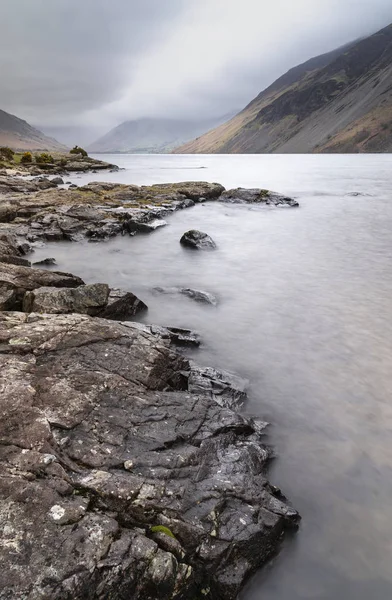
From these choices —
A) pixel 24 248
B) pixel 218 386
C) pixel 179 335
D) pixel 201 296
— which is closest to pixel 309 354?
pixel 218 386

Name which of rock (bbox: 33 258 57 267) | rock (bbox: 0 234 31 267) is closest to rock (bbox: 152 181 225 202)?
rock (bbox: 33 258 57 267)

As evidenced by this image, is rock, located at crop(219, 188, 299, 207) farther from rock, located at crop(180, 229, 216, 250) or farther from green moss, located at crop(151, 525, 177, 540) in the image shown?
green moss, located at crop(151, 525, 177, 540)

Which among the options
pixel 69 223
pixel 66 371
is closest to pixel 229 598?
pixel 66 371

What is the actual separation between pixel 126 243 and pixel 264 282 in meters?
11.2

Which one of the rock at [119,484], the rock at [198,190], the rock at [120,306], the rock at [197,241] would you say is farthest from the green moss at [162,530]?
the rock at [198,190]

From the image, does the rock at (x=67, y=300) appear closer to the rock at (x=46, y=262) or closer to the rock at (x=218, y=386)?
the rock at (x=218, y=386)

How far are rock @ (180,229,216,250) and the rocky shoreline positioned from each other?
50.5ft

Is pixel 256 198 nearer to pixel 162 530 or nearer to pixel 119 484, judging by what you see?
pixel 119 484

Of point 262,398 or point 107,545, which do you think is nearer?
point 107,545

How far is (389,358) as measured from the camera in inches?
403

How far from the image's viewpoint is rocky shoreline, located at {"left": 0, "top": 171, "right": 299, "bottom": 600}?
401cm

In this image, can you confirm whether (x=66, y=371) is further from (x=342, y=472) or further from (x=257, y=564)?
(x=342, y=472)

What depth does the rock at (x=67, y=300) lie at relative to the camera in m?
10.2

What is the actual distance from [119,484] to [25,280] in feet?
29.5
